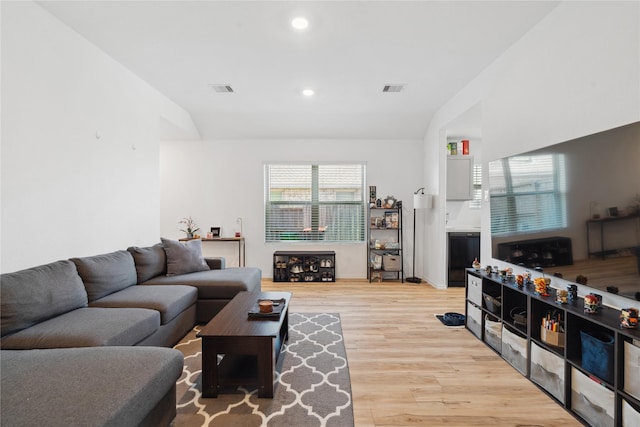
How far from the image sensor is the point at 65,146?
267 centimetres

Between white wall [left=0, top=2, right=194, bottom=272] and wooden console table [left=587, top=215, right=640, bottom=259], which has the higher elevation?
white wall [left=0, top=2, right=194, bottom=272]

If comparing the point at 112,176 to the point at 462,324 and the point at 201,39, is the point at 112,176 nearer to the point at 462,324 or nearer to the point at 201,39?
the point at 201,39

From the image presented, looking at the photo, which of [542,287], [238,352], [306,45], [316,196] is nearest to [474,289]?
[542,287]

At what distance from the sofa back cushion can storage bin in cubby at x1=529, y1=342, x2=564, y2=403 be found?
3619mm

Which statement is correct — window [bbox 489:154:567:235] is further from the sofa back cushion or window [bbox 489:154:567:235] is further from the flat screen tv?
the sofa back cushion

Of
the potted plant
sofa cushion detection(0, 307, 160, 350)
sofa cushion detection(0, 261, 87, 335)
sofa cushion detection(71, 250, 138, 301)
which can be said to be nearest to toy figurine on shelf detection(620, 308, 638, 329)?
sofa cushion detection(0, 307, 160, 350)

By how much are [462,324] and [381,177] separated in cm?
307

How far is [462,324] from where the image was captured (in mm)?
3289

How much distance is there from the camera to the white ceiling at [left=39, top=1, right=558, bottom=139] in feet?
7.91

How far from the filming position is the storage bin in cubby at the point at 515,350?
7.54 ft

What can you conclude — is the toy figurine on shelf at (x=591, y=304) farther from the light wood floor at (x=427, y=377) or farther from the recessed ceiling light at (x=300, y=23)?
the recessed ceiling light at (x=300, y=23)

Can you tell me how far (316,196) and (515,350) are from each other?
401cm

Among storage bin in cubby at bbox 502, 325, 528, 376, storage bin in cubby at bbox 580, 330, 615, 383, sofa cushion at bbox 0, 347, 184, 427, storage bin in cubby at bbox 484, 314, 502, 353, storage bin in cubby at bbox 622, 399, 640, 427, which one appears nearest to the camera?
sofa cushion at bbox 0, 347, 184, 427

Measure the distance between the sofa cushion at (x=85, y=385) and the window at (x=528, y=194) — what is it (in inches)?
105
